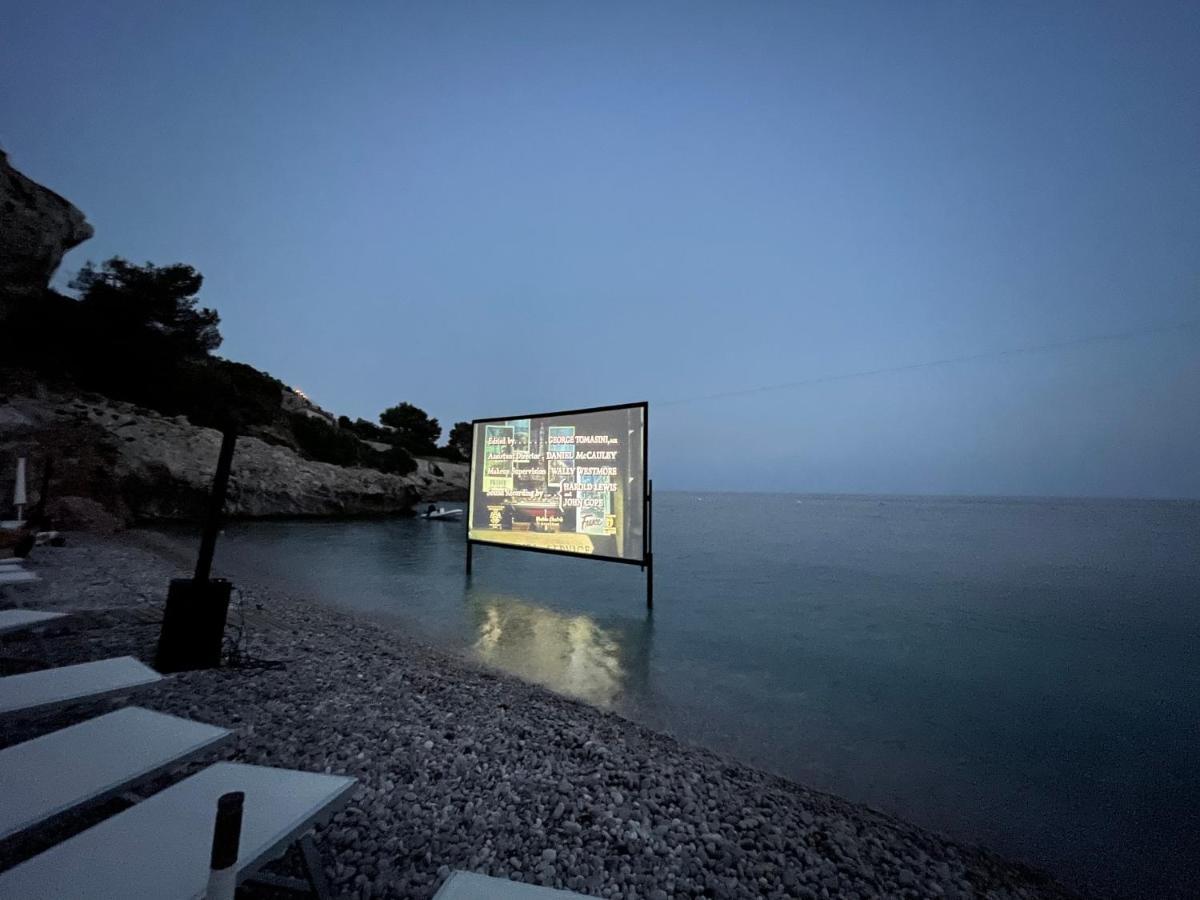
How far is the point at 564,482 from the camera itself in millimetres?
12617

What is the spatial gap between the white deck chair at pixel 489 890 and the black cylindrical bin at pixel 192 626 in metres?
4.84

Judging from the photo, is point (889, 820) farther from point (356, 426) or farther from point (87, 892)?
point (356, 426)

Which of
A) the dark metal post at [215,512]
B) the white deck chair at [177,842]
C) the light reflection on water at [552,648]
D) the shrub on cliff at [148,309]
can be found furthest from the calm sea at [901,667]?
the shrub on cliff at [148,309]

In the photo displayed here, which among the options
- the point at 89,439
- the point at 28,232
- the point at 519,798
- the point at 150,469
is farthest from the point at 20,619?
the point at 28,232

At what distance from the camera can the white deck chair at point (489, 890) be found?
1918 millimetres

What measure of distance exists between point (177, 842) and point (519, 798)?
206 cm

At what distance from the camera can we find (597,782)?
13.0ft

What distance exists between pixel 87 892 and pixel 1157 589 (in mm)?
25095

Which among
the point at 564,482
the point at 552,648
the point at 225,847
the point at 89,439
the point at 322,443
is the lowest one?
the point at 552,648

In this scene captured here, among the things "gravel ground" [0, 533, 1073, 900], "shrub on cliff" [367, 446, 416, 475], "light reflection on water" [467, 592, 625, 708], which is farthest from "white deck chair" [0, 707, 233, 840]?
"shrub on cliff" [367, 446, 416, 475]

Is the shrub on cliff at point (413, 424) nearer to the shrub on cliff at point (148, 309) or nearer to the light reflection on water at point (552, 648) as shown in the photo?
the shrub on cliff at point (148, 309)

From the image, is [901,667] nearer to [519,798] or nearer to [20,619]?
[519,798]

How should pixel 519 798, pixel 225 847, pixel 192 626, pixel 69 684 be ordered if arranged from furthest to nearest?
pixel 192 626
pixel 69 684
pixel 519 798
pixel 225 847

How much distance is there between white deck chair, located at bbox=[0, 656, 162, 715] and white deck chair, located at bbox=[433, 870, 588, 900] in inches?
137
